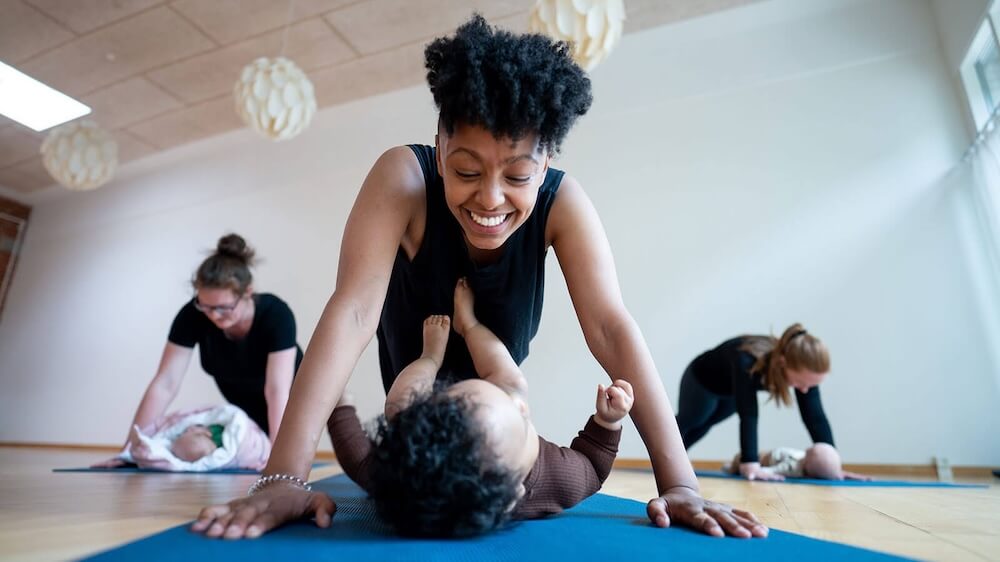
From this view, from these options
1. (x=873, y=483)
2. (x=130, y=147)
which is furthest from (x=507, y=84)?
(x=130, y=147)

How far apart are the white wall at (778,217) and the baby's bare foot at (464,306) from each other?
8.80ft

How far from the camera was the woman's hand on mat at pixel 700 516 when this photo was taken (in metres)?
0.93

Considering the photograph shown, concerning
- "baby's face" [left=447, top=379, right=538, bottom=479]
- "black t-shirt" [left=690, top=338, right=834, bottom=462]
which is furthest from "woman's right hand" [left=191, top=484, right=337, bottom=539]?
"black t-shirt" [left=690, top=338, right=834, bottom=462]

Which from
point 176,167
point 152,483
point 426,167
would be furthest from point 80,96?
point 426,167

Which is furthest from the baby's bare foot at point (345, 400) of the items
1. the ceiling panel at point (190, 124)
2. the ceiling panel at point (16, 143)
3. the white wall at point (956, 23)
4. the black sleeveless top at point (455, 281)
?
the ceiling panel at point (16, 143)

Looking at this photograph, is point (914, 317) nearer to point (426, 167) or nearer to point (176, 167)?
point (426, 167)

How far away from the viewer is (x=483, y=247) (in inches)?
47.9

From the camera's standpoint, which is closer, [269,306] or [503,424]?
[503,424]

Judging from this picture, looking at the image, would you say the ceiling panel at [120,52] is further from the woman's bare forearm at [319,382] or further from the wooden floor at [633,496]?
the woman's bare forearm at [319,382]

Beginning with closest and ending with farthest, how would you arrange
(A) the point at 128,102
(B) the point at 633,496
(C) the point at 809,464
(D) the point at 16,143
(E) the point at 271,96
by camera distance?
(B) the point at 633,496
(C) the point at 809,464
(E) the point at 271,96
(A) the point at 128,102
(D) the point at 16,143

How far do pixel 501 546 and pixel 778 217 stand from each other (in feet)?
12.0

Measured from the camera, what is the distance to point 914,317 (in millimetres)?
3482

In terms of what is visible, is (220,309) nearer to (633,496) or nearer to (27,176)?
(633,496)

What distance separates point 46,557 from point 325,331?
1.65ft
